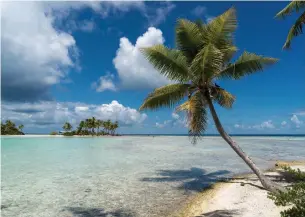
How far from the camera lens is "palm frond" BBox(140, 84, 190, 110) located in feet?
36.7

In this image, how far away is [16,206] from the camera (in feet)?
33.0

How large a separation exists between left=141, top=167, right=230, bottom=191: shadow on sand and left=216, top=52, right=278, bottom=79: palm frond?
5.00 meters

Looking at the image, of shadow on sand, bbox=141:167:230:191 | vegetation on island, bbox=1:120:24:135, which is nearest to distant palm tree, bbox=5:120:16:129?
vegetation on island, bbox=1:120:24:135

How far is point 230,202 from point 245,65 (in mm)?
4992

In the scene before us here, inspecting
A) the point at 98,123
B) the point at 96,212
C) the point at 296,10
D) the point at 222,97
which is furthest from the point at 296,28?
the point at 98,123

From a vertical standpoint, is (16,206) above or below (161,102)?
below

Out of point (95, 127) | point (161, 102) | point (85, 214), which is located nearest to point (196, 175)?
point (161, 102)

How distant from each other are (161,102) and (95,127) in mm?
96353

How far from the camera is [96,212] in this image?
923cm

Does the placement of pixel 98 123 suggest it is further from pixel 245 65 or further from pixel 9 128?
pixel 245 65

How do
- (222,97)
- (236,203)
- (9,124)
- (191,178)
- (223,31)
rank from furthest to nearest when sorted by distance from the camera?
(9,124) < (191,178) < (222,97) < (223,31) < (236,203)

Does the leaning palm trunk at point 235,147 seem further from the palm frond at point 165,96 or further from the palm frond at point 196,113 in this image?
the palm frond at point 165,96

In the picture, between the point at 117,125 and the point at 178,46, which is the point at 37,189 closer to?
the point at 178,46

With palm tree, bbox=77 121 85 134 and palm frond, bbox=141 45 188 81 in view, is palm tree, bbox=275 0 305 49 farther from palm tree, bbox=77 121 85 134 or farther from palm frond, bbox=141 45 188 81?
palm tree, bbox=77 121 85 134
